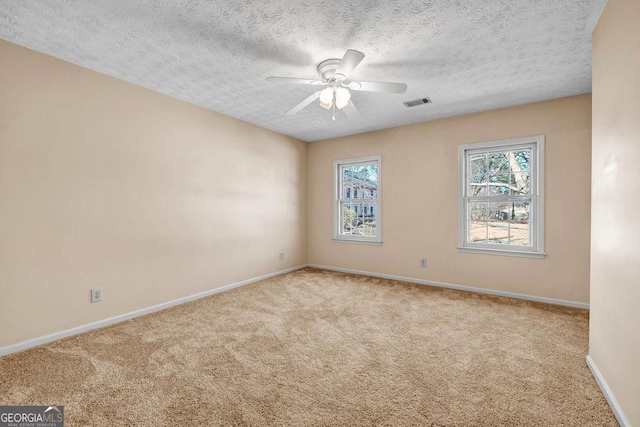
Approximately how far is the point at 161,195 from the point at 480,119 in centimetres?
426

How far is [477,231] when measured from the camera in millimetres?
4008

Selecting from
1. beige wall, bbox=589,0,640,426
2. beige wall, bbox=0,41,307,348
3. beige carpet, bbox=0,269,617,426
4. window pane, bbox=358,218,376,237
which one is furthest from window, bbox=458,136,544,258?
beige wall, bbox=0,41,307,348

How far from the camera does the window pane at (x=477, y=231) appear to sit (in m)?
3.96

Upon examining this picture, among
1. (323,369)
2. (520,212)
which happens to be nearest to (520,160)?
(520,212)

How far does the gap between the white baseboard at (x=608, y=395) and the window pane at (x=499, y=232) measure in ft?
6.42

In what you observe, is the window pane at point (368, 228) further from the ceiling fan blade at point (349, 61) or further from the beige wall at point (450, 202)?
the ceiling fan blade at point (349, 61)

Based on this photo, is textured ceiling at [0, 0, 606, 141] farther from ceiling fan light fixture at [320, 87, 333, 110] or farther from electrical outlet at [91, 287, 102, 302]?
electrical outlet at [91, 287, 102, 302]

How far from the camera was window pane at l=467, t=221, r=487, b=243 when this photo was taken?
396cm

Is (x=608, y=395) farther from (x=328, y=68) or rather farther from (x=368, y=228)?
(x=368, y=228)

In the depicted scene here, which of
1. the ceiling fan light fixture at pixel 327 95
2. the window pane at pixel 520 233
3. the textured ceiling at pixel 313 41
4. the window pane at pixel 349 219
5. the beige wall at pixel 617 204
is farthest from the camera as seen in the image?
the window pane at pixel 349 219

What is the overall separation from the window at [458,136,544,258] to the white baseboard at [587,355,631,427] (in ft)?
6.03

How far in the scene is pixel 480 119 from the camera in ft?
12.7

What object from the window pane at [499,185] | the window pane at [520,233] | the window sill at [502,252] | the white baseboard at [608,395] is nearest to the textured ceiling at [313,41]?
the window pane at [499,185]

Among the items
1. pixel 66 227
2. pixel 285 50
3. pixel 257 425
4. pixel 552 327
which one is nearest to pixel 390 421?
pixel 257 425
